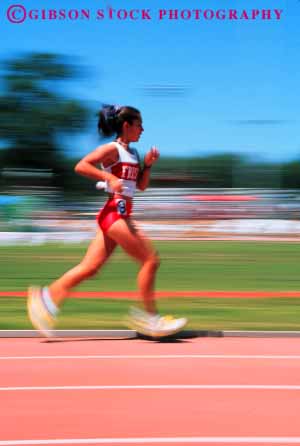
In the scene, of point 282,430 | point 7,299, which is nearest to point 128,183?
point 282,430

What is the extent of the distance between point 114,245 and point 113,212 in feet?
0.98

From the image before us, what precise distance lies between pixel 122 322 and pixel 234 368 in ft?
8.10

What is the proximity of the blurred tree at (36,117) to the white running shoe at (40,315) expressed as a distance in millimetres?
67536

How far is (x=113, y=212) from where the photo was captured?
6727 mm

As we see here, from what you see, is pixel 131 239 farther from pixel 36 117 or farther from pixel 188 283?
pixel 36 117

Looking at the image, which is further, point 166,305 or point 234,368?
point 166,305

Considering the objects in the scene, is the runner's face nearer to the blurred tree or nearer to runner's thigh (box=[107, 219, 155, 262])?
runner's thigh (box=[107, 219, 155, 262])

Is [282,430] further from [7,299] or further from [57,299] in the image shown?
[7,299]

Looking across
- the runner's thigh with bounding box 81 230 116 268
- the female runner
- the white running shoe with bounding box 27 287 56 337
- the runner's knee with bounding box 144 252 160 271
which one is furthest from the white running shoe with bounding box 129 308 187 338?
the white running shoe with bounding box 27 287 56 337

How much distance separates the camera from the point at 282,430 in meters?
4.11

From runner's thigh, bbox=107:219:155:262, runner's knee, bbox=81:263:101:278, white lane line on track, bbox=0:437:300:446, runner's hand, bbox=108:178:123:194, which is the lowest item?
white lane line on track, bbox=0:437:300:446

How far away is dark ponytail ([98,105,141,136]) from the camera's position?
693cm

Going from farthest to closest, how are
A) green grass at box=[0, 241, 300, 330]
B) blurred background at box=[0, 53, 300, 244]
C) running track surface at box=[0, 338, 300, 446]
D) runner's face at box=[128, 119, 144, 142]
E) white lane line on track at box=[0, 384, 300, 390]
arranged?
blurred background at box=[0, 53, 300, 244] → green grass at box=[0, 241, 300, 330] → runner's face at box=[128, 119, 144, 142] → white lane line on track at box=[0, 384, 300, 390] → running track surface at box=[0, 338, 300, 446]

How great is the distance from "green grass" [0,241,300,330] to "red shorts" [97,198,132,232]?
1314 millimetres
